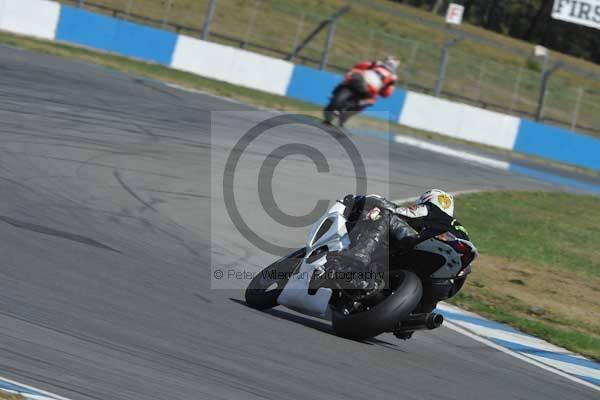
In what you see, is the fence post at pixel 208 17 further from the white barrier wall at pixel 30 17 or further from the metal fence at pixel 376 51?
the white barrier wall at pixel 30 17

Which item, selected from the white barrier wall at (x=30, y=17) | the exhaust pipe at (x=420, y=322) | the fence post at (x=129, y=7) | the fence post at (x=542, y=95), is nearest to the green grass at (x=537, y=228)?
the exhaust pipe at (x=420, y=322)

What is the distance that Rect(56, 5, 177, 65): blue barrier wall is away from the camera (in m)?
27.0

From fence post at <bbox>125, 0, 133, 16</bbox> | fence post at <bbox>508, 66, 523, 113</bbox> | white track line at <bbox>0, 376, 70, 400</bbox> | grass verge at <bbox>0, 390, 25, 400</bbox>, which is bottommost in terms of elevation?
fence post at <bbox>125, 0, 133, 16</bbox>

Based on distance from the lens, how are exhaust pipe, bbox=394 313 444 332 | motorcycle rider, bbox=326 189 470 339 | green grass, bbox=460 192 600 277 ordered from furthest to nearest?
green grass, bbox=460 192 600 277, exhaust pipe, bbox=394 313 444 332, motorcycle rider, bbox=326 189 470 339

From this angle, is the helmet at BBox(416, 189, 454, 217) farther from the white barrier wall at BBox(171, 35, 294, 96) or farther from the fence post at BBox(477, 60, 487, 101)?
the fence post at BBox(477, 60, 487, 101)

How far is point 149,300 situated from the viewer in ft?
22.4

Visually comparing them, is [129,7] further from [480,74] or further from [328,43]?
[480,74]

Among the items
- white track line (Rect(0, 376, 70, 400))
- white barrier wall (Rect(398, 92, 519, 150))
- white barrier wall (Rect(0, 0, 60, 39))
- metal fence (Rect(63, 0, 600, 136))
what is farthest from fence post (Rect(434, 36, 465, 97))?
white track line (Rect(0, 376, 70, 400))

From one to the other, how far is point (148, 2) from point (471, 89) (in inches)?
395

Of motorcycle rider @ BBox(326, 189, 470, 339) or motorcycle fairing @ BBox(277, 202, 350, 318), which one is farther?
motorcycle fairing @ BBox(277, 202, 350, 318)

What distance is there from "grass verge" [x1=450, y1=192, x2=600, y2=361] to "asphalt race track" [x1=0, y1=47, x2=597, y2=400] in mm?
1526

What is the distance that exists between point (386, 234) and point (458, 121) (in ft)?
70.1

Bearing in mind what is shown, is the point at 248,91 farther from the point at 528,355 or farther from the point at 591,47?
the point at 591,47

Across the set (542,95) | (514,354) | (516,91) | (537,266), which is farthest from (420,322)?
(516,91)
